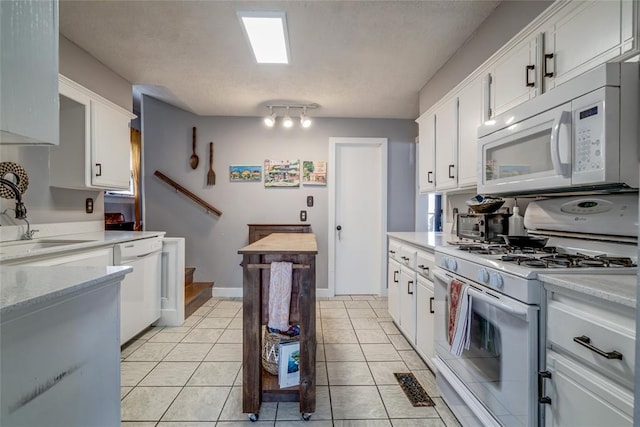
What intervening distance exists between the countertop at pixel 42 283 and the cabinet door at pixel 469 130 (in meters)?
2.09

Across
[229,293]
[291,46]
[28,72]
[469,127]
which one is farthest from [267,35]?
[229,293]

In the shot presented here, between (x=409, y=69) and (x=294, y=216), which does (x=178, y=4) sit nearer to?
(x=409, y=69)

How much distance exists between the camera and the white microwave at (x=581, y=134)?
1.04 meters

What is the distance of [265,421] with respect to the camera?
1.59 metres

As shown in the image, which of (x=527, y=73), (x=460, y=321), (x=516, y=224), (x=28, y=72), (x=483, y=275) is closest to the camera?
(x=28, y=72)

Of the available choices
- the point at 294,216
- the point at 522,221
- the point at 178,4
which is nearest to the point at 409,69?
the point at 522,221

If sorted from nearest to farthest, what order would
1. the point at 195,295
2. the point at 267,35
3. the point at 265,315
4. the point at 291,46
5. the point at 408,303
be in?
the point at 265,315 < the point at 267,35 < the point at 291,46 < the point at 408,303 < the point at 195,295

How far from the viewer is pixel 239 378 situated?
1986mm

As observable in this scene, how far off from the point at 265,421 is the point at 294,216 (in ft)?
8.27

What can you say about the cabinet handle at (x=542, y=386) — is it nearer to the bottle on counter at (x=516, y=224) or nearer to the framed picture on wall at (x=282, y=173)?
the bottle on counter at (x=516, y=224)

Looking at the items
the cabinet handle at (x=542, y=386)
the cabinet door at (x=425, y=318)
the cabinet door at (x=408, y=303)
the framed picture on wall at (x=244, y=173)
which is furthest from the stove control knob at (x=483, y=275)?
the framed picture on wall at (x=244, y=173)

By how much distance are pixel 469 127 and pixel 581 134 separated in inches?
37.4

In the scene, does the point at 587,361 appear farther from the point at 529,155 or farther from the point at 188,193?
the point at 188,193

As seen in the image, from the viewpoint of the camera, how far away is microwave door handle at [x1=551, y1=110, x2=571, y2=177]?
117 centimetres
